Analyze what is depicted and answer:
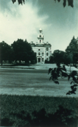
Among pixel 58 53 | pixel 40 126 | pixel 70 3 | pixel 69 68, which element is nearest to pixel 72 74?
pixel 69 68

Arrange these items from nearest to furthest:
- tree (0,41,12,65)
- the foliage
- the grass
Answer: the grass → tree (0,41,12,65) → the foliage

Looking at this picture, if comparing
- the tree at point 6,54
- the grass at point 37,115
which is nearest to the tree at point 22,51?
the tree at point 6,54

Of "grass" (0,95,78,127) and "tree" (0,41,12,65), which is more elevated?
"tree" (0,41,12,65)

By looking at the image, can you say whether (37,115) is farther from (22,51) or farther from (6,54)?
(22,51)

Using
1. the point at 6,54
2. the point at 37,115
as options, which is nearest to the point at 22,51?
the point at 6,54

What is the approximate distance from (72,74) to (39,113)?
6.52 ft

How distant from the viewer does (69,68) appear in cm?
326

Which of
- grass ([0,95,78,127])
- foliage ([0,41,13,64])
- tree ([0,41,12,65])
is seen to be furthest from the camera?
foliage ([0,41,13,64])

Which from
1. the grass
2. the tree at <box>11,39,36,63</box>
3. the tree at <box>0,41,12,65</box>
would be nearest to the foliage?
the tree at <box>0,41,12,65</box>

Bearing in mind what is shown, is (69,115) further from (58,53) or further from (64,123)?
(58,53)

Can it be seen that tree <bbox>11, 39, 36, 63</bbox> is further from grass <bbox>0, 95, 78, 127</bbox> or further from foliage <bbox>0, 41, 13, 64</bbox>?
grass <bbox>0, 95, 78, 127</bbox>

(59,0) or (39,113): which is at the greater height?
(59,0)

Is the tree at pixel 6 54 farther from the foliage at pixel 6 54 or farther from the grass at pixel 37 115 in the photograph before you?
the grass at pixel 37 115

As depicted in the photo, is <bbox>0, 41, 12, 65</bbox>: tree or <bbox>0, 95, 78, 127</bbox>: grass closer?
<bbox>0, 95, 78, 127</bbox>: grass
